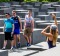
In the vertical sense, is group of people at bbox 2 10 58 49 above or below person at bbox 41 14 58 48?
below

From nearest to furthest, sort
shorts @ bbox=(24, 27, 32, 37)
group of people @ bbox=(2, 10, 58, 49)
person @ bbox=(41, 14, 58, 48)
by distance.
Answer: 1. person @ bbox=(41, 14, 58, 48)
2. group of people @ bbox=(2, 10, 58, 49)
3. shorts @ bbox=(24, 27, 32, 37)

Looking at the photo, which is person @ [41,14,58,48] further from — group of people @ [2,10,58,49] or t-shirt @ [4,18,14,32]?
t-shirt @ [4,18,14,32]

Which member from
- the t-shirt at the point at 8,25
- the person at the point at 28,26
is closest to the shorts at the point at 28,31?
the person at the point at 28,26

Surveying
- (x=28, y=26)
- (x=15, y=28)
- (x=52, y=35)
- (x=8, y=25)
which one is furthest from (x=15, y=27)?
(x=52, y=35)

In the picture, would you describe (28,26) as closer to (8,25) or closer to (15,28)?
(15,28)

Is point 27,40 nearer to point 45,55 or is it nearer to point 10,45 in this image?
point 10,45

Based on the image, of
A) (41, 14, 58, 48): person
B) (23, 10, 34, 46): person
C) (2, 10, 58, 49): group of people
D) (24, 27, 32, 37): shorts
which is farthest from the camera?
(24, 27, 32, 37): shorts

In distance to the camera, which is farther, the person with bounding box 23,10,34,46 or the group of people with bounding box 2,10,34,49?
the person with bounding box 23,10,34,46

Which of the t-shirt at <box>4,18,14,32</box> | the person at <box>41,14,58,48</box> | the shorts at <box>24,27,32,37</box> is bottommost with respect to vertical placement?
the shorts at <box>24,27,32,37</box>

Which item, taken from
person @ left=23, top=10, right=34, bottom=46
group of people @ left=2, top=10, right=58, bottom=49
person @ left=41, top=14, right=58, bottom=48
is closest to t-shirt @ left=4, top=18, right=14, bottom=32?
group of people @ left=2, top=10, right=58, bottom=49

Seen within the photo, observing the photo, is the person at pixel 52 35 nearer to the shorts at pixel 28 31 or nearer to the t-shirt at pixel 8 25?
the t-shirt at pixel 8 25

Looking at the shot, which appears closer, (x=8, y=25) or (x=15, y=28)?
(x=8, y=25)

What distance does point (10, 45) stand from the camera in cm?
1487

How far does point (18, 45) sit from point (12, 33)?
1.54m
